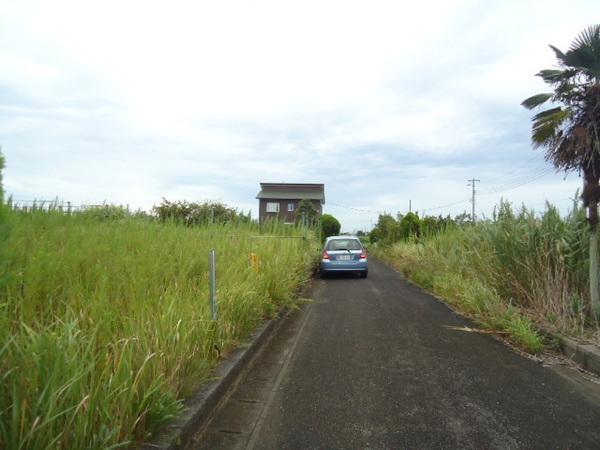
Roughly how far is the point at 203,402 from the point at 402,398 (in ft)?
5.60

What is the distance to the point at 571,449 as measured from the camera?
8.80ft

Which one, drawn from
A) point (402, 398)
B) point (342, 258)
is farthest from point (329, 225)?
point (402, 398)

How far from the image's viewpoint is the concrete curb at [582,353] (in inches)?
164

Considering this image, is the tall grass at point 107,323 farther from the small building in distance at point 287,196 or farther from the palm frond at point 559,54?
the small building in distance at point 287,196

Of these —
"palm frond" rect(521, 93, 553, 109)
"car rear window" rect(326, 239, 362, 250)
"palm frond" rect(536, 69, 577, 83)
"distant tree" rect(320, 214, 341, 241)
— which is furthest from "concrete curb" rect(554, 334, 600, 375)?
"distant tree" rect(320, 214, 341, 241)

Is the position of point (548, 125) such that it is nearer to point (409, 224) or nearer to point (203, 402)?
point (203, 402)

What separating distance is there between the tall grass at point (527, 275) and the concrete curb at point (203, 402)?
3.49m

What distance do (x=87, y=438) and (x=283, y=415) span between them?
60.9 inches

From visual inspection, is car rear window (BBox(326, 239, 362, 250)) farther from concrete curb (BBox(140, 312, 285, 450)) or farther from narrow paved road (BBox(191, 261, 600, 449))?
concrete curb (BBox(140, 312, 285, 450))

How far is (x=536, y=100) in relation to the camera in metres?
5.13

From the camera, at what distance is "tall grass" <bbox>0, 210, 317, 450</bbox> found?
2105 millimetres

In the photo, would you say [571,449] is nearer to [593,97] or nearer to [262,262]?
[593,97]

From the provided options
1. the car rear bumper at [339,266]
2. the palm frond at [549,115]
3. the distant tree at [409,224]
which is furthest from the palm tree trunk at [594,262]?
the distant tree at [409,224]

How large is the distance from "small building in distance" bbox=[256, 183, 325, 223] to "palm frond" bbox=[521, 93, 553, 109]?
43900mm
